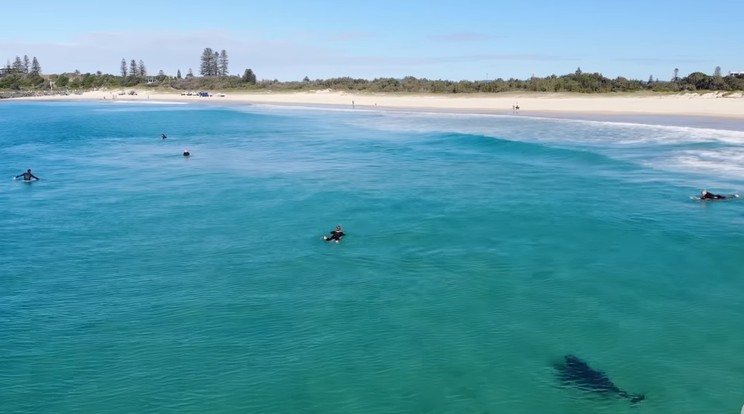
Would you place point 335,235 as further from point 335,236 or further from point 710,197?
point 710,197

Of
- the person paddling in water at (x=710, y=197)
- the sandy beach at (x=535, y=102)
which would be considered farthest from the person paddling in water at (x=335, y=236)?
the sandy beach at (x=535, y=102)

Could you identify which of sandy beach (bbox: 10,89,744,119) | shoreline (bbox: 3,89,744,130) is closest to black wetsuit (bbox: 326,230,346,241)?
shoreline (bbox: 3,89,744,130)

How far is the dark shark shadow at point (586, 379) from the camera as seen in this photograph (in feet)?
→ 42.0

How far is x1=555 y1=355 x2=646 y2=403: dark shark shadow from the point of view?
12.8 metres

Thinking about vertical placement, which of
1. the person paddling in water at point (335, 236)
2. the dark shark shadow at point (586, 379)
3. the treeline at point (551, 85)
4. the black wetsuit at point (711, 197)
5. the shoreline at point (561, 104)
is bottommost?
the dark shark shadow at point (586, 379)

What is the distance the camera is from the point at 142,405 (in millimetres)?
12547

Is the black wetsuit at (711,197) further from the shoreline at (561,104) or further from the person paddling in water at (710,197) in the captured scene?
the shoreline at (561,104)

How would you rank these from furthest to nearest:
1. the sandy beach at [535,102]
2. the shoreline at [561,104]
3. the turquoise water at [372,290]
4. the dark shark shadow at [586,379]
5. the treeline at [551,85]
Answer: the treeline at [551,85]
the sandy beach at [535,102]
the shoreline at [561,104]
the turquoise water at [372,290]
the dark shark shadow at [586,379]

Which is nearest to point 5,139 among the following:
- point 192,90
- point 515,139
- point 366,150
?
point 366,150

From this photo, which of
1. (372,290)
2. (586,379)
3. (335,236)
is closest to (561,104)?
(335,236)

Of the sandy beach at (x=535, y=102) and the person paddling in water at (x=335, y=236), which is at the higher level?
the sandy beach at (x=535, y=102)

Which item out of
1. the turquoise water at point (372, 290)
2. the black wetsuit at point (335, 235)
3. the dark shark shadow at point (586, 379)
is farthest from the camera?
the black wetsuit at point (335, 235)

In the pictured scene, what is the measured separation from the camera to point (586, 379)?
1341 cm

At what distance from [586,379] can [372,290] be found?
7.62m
